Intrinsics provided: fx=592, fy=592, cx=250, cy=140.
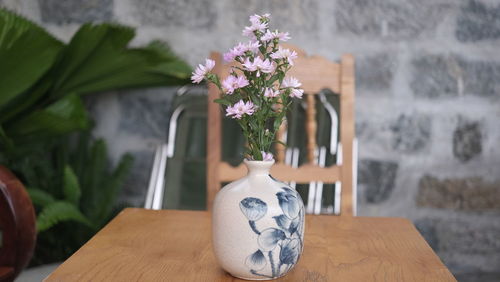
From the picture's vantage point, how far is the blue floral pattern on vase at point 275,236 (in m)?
0.96

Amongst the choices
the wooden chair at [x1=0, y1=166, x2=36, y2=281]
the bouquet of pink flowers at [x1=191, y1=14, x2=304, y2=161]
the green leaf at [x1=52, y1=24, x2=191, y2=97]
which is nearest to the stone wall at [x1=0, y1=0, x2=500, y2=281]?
the green leaf at [x1=52, y1=24, x2=191, y2=97]

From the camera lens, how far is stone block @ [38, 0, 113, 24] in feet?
8.36

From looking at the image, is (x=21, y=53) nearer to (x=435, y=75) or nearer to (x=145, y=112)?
(x=145, y=112)

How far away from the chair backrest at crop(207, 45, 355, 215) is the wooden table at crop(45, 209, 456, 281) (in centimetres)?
25

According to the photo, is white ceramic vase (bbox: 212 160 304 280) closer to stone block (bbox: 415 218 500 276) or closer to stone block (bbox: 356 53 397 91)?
stone block (bbox: 356 53 397 91)

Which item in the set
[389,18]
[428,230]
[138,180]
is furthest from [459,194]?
[138,180]

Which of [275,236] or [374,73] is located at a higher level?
[374,73]

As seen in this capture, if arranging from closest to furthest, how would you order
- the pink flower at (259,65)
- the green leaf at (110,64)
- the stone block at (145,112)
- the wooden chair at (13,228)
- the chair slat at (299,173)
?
the pink flower at (259,65), the wooden chair at (13,228), the chair slat at (299,173), the green leaf at (110,64), the stone block at (145,112)

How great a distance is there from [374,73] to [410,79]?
151 mm

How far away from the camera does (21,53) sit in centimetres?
211

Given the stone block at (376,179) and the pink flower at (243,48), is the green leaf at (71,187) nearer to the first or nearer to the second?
the stone block at (376,179)

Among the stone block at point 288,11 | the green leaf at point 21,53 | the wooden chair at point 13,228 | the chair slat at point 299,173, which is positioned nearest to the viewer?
the wooden chair at point 13,228

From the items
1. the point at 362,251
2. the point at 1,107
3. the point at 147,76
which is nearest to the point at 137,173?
the point at 147,76

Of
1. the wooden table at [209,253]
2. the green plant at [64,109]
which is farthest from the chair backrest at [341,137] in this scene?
the green plant at [64,109]
